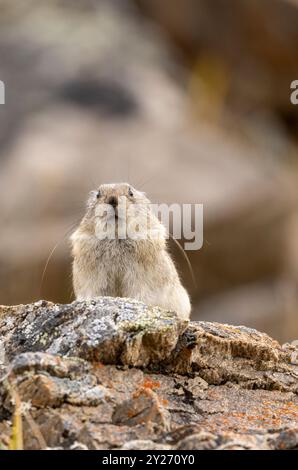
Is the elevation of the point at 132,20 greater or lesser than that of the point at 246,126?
greater

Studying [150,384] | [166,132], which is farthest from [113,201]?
[166,132]

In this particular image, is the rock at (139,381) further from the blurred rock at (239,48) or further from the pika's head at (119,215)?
the blurred rock at (239,48)

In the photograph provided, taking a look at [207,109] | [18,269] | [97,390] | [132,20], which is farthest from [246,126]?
[97,390]

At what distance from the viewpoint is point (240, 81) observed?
29.8m

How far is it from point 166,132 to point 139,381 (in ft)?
63.5

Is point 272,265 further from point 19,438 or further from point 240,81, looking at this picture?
point 19,438

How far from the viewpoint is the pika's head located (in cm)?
1085

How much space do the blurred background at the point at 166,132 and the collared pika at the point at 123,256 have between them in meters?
8.32

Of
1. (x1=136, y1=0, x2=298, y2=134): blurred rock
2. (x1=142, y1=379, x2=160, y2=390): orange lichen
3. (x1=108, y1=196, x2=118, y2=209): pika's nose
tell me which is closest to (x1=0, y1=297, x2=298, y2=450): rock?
(x1=142, y1=379, x2=160, y2=390): orange lichen

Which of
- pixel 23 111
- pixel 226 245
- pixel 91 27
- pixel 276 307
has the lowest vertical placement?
pixel 276 307

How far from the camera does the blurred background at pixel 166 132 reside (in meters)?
22.3

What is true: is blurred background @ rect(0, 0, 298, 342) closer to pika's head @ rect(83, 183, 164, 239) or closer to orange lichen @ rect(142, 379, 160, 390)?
pika's head @ rect(83, 183, 164, 239)

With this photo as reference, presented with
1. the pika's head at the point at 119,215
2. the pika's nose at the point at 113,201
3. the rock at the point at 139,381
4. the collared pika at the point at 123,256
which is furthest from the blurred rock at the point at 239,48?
the rock at the point at 139,381

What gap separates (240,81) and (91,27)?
565 cm
